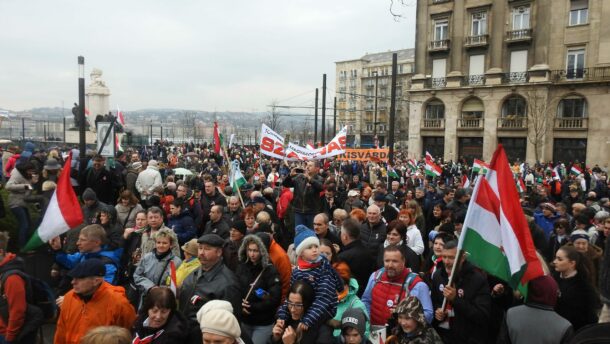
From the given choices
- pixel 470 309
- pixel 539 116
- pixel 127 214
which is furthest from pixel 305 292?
pixel 539 116

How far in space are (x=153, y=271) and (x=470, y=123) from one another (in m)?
38.6

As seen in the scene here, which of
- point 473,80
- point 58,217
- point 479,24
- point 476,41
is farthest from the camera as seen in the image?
point 473,80

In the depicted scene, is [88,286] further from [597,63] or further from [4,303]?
[597,63]

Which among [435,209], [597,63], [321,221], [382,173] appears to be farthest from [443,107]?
[321,221]

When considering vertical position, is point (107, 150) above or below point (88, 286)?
above

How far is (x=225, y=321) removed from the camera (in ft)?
10.8

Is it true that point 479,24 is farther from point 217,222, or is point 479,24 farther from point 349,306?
point 349,306

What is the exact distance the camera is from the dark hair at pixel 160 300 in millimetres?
3637

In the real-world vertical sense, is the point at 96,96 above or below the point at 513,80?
below

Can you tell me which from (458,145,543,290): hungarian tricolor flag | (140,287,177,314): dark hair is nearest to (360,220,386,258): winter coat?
(458,145,543,290): hungarian tricolor flag

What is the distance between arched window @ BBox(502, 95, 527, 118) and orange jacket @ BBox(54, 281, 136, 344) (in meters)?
38.5

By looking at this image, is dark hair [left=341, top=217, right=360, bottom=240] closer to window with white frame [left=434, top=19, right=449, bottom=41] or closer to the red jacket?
the red jacket

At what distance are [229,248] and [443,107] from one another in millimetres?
38960

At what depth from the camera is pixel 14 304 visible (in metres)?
4.18
